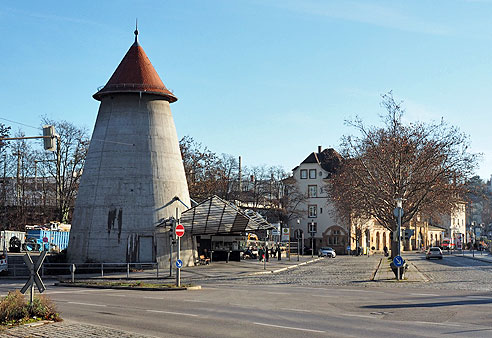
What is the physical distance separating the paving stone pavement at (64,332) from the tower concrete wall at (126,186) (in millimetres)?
29799

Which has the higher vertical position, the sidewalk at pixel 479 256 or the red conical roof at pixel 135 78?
the red conical roof at pixel 135 78

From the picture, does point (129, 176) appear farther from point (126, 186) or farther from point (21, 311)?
point (21, 311)

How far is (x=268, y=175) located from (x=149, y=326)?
87471 millimetres

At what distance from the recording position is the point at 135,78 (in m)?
46.2

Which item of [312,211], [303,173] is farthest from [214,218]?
[303,173]

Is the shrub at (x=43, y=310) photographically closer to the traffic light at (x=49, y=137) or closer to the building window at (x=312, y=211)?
the traffic light at (x=49, y=137)

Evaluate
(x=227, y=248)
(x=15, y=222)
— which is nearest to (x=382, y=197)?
(x=227, y=248)

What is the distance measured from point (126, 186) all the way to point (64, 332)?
3148cm

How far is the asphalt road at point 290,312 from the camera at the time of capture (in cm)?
1434

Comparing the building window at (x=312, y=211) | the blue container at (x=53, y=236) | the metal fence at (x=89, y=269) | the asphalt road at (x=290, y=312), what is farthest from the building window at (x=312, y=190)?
the asphalt road at (x=290, y=312)

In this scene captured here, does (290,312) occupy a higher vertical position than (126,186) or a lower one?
lower

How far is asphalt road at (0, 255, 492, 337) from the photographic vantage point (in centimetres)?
1434

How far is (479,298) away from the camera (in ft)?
75.0

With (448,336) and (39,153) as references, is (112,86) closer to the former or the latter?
(39,153)
